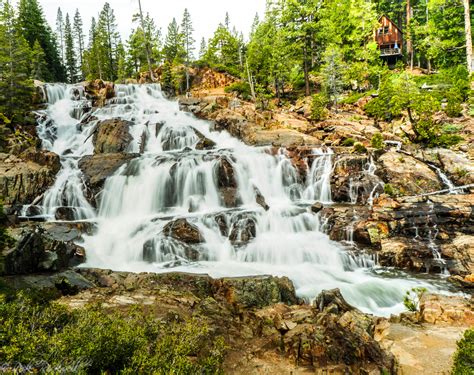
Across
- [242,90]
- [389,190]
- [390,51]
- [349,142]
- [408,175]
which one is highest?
[390,51]

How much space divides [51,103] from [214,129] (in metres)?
20.3

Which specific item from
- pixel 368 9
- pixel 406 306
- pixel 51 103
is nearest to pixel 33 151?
pixel 51 103

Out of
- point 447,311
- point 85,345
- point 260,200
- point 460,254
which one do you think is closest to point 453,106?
point 460,254

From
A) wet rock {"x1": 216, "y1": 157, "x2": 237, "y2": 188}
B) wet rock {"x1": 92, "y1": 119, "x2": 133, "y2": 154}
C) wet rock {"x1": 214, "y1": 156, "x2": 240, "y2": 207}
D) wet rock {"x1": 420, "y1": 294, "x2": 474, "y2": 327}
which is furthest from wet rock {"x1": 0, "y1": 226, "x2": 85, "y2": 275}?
wet rock {"x1": 92, "y1": 119, "x2": 133, "y2": 154}

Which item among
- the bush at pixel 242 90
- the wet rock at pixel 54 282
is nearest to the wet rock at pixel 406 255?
the wet rock at pixel 54 282

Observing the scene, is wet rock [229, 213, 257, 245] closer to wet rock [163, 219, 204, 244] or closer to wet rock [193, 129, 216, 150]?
wet rock [163, 219, 204, 244]

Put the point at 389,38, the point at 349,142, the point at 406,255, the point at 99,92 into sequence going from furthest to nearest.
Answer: the point at 389,38 → the point at 99,92 → the point at 349,142 → the point at 406,255

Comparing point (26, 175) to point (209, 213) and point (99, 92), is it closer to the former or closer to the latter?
point (209, 213)

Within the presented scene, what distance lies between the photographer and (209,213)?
17.8 m

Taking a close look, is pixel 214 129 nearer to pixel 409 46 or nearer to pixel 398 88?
pixel 398 88

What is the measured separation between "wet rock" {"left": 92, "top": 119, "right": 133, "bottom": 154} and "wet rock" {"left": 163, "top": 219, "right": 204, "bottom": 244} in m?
14.1

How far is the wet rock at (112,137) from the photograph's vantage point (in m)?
26.3

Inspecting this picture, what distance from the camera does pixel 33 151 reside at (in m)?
22.5

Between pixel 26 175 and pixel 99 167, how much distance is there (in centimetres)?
445
